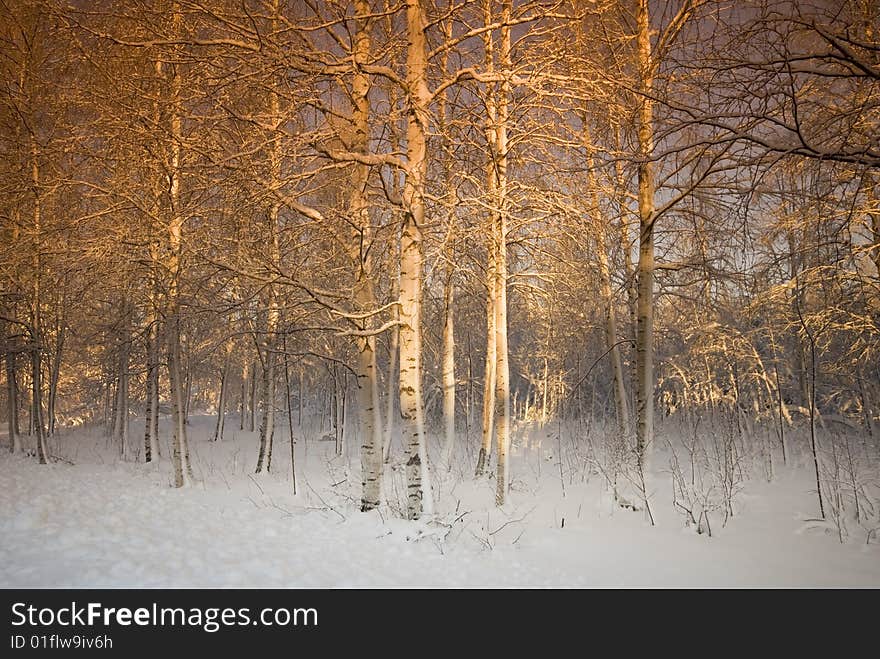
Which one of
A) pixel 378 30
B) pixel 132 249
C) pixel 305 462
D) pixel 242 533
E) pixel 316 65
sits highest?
pixel 378 30

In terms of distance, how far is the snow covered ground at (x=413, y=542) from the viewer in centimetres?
492

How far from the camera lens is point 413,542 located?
6.13 meters

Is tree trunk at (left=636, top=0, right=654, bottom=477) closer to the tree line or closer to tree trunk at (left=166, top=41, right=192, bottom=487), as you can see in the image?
the tree line

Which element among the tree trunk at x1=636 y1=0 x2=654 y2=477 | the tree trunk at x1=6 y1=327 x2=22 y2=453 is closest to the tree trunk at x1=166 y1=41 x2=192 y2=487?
the tree trunk at x1=6 y1=327 x2=22 y2=453

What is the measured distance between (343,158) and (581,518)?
231 inches

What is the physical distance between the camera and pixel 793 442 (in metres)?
11.5

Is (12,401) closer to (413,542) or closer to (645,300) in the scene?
(413,542)

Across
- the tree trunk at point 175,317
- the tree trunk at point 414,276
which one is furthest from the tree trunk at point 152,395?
the tree trunk at point 414,276

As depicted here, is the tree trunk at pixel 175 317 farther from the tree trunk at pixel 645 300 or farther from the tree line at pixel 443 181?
the tree trunk at pixel 645 300

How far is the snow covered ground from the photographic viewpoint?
Result: 16.1 feet

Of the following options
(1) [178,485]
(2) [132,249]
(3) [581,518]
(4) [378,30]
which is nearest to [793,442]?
(3) [581,518]
